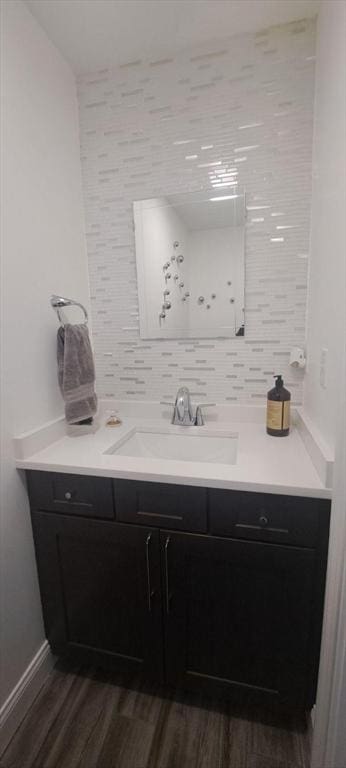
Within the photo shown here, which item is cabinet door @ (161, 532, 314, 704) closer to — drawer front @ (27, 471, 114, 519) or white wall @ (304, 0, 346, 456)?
drawer front @ (27, 471, 114, 519)

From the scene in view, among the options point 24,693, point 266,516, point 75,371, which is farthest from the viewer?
point 75,371

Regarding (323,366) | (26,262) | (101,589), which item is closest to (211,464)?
(323,366)

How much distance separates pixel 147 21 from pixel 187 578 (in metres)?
1.87

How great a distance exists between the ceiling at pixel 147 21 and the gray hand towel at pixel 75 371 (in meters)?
1.04

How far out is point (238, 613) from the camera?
1028mm

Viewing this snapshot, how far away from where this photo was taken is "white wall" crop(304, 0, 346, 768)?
2.61 feet

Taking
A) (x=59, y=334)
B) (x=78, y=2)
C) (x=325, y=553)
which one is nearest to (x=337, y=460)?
(x=325, y=553)

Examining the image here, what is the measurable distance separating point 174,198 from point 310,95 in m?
0.58

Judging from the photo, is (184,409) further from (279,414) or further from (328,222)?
(328,222)

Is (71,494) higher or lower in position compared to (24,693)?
higher

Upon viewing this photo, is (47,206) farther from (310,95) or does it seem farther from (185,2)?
(310,95)

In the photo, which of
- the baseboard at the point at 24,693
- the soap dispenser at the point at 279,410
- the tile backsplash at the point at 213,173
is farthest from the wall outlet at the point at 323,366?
the baseboard at the point at 24,693

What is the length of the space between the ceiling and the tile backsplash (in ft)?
0.13

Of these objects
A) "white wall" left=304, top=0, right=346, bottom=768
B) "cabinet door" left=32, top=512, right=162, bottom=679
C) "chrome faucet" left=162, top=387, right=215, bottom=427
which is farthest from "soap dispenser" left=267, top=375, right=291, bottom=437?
"cabinet door" left=32, top=512, right=162, bottom=679
